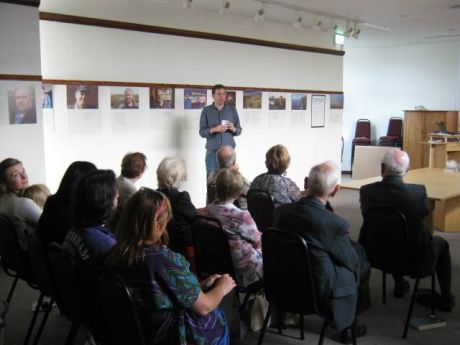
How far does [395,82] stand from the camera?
11344 mm

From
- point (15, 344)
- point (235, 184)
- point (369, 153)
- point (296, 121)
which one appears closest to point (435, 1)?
point (296, 121)

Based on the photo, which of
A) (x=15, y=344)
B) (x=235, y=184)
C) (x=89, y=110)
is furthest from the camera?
(x=89, y=110)

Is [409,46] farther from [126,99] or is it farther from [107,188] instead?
[107,188]

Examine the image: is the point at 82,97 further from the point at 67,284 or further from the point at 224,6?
the point at 67,284

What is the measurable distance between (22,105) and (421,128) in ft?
27.2

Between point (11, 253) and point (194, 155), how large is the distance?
12.4ft

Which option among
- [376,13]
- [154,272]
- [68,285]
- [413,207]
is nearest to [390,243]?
[413,207]

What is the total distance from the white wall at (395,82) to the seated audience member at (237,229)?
9035 millimetres

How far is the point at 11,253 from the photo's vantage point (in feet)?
9.62

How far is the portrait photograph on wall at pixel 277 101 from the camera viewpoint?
7.50 m

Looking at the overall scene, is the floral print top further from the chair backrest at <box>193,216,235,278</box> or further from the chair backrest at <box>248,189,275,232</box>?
the chair backrest at <box>248,189,275,232</box>

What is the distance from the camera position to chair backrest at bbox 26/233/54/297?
2520mm

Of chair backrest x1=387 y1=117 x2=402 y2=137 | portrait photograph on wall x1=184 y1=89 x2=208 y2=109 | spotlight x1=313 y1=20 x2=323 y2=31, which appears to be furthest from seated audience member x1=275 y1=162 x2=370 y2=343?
chair backrest x1=387 y1=117 x2=402 y2=137

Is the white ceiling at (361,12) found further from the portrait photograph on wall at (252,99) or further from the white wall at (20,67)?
the portrait photograph on wall at (252,99)
